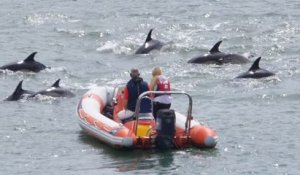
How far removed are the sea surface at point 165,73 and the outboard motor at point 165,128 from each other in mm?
259

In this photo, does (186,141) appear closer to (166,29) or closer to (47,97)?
(47,97)

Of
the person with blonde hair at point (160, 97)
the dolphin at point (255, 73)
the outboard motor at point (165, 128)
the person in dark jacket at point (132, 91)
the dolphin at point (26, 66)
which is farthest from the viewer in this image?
the dolphin at point (26, 66)

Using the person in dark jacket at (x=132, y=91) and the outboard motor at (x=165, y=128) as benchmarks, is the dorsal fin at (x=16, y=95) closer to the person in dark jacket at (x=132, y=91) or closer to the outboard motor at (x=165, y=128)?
the person in dark jacket at (x=132, y=91)

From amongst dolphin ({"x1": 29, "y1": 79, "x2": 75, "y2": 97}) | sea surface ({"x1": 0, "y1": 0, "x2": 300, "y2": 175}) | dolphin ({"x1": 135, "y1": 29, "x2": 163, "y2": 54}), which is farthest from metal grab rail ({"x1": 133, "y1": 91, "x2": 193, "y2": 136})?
dolphin ({"x1": 135, "y1": 29, "x2": 163, "y2": 54})

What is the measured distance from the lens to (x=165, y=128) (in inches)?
1009

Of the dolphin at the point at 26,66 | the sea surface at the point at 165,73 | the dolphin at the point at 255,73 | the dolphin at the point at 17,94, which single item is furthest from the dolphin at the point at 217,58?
the dolphin at the point at 17,94

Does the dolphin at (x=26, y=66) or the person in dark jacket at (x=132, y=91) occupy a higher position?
the person in dark jacket at (x=132, y=91)

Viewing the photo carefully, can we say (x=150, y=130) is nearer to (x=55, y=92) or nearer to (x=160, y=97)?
(x=160, y=97)

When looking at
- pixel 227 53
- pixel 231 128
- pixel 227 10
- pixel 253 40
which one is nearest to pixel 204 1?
pixel 227 10

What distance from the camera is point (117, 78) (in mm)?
37594

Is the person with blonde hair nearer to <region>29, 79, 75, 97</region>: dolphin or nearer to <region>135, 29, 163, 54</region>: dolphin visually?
<region>29, 79, 75, 97</region>: dolphin

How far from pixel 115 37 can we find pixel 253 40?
605 centimetres

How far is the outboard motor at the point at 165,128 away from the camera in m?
25.6

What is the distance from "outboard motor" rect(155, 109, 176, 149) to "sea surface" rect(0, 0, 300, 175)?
26 centimetres
